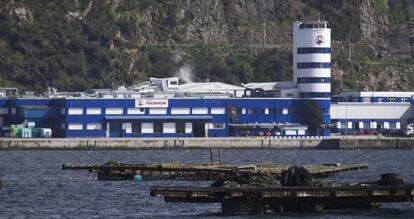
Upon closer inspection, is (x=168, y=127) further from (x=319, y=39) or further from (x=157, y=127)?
(x=319, y=39)

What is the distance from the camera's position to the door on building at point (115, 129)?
167m

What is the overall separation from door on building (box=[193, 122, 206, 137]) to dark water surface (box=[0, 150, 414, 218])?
1792 centimetres

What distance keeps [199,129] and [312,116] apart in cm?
1269

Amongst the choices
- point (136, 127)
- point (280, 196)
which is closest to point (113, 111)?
point (136, 127)

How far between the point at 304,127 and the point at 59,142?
93.8 ft

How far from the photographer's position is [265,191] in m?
66.2

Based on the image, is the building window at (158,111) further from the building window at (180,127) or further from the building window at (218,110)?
the building window at (218,110)

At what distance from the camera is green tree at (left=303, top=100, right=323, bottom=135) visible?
169875 mm

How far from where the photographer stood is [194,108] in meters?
168

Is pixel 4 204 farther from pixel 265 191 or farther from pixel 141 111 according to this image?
pixel 141 111

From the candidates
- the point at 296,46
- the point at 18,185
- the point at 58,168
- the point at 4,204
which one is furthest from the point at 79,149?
the point at 4,204

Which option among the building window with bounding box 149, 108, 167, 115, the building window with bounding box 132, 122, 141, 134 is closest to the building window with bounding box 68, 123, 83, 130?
the building window with bounding box 132, 122, 141, 134

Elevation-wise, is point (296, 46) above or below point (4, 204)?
above

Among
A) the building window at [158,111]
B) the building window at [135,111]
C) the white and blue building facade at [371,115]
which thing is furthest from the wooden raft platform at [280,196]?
the white and blue building facade at [371,115]
